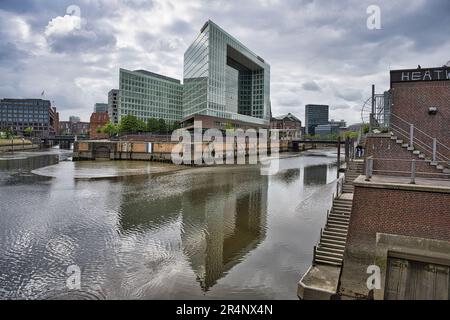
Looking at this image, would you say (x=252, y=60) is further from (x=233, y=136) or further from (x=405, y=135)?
(x=405, y=135)

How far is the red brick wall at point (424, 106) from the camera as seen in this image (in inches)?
634

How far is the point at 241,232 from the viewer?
63.7 ft

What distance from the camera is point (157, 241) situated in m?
17.5

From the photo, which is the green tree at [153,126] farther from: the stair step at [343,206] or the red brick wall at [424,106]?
the stair step at [343,206]

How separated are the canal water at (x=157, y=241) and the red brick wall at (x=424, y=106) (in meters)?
8.52

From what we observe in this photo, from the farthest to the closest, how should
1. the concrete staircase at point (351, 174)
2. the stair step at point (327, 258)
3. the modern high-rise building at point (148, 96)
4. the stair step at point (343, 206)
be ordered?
the modern high-rise building at point (148, 96), the concrete staircase at point (351, 174), the stair step at point (343, 206), the stair step at point (327, 258)

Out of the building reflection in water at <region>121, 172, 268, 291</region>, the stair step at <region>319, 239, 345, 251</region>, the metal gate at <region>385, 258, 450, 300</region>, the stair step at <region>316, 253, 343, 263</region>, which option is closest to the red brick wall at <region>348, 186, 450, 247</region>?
the metal gate at <region>385, 258, 450, 300</region>

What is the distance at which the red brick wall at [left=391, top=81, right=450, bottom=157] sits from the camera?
1611 cm

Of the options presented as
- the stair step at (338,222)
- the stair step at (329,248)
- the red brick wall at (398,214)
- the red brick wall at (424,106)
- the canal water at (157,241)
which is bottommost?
the canal water at (157,241)

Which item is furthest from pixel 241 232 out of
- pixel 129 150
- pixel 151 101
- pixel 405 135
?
pixel 151 101

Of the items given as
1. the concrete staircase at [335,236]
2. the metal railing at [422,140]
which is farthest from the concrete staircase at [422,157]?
the concrete staircase at [335,236]

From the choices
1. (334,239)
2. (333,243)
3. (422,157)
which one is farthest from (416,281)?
(422,157)

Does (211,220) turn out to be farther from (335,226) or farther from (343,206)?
(335,226)

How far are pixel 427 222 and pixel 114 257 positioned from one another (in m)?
13.6
